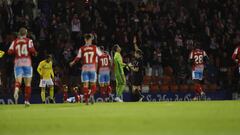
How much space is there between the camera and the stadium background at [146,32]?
85.1 ft

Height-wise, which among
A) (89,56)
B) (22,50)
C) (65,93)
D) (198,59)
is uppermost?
(198,59)

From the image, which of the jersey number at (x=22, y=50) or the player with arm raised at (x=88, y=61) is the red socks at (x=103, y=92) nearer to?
the player with arm raised at (x=88, y=61)

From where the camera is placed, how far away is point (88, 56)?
17453mm

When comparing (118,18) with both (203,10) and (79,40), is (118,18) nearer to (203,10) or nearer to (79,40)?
(79,40)

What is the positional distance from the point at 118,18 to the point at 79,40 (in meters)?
2.67

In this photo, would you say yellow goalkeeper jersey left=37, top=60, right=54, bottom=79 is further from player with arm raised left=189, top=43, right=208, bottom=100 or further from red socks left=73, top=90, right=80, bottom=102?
player with arm raised left=189, top=43, right=208, bottom=100

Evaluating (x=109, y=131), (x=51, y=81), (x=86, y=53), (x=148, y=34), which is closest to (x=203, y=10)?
(x=148, y=34)

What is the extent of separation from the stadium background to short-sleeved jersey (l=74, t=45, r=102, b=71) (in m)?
7.83

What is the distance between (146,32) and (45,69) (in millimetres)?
6875

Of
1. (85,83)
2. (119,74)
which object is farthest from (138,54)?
(85,83)

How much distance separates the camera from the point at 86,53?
17438 mm

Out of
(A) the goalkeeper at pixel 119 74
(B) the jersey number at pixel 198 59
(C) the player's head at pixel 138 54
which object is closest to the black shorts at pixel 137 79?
(C) the player's head at pixel 138 54

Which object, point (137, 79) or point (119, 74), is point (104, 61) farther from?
point (137, 79)

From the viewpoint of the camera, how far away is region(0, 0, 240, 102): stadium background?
2595cm
